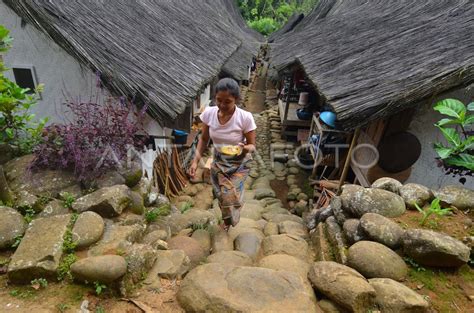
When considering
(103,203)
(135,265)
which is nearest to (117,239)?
(135,265)

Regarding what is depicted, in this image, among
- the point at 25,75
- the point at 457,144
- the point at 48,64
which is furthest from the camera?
the point at 25,75

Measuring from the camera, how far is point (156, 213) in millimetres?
3281

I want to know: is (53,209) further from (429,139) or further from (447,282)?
(429,139)

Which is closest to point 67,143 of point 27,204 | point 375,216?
point 27,204

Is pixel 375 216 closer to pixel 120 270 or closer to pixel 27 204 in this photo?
pixel 120 270

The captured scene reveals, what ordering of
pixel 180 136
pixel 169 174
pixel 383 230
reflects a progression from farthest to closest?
pixel 180 136
pixel 169 174
pixel 383 230

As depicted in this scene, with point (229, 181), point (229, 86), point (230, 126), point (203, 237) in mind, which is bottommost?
point (203, 237)

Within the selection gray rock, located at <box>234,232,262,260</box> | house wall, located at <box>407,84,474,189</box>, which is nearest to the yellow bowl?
gray rock, located at <box>234,232,262,260</box>

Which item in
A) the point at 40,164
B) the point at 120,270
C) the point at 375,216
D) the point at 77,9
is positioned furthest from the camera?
the point at 77,9

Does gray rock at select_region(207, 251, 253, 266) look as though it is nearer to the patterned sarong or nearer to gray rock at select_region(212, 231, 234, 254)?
gray rock at select_region(212, 231, 234, 254)

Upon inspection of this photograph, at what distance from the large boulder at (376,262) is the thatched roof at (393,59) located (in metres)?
2.37

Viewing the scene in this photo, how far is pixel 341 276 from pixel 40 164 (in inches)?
127

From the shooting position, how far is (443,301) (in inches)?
74.8

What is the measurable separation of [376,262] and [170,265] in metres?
1.64
